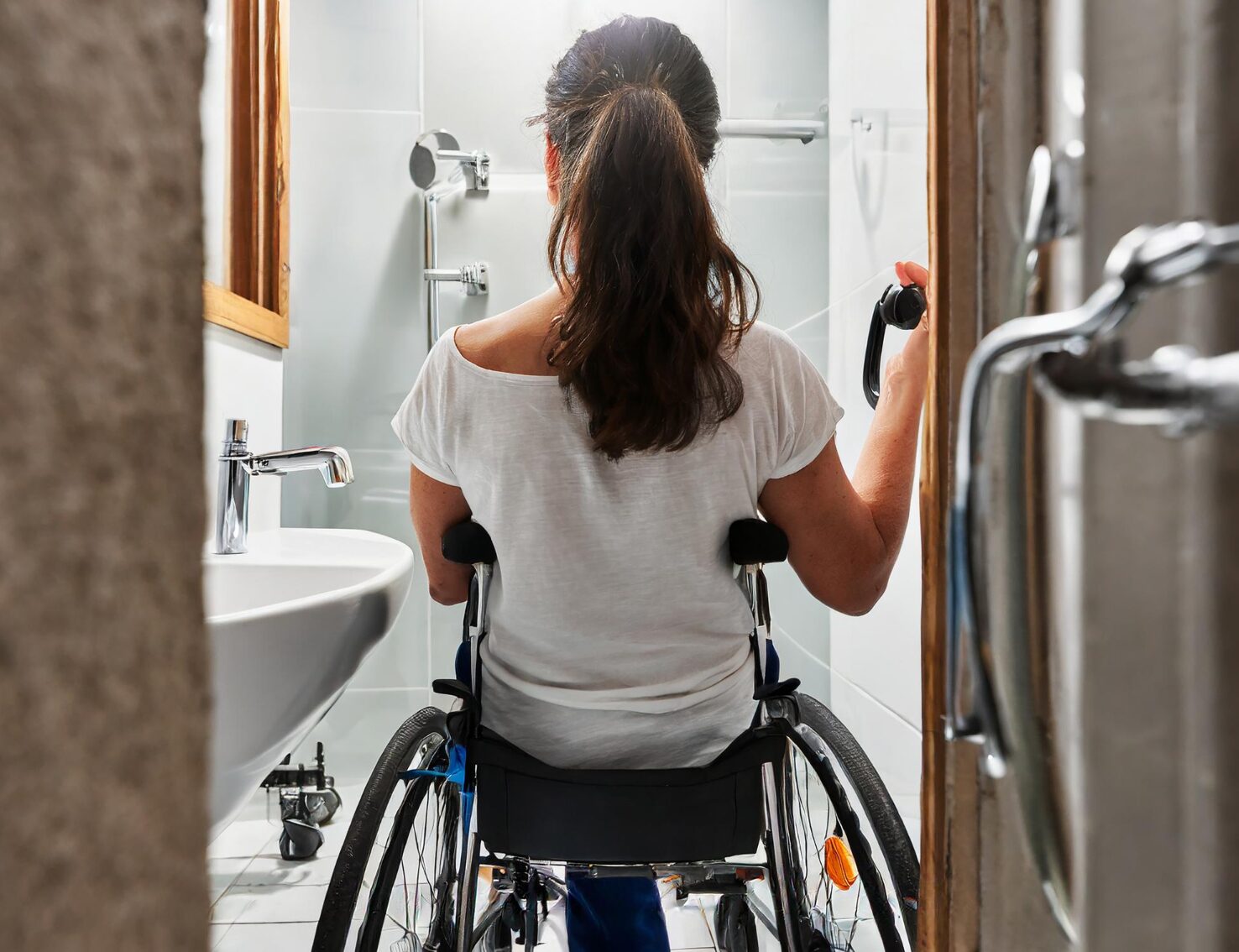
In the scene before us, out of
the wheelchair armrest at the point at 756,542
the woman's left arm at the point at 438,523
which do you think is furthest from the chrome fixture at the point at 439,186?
the wheelchair armrest at the point at 756,542

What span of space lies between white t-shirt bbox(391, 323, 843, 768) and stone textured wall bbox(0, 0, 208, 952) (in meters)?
0.65

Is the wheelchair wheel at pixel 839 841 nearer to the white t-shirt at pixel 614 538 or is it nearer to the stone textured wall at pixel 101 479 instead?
the white t-shirt at pixel 614 538

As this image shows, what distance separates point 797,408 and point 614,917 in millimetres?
572

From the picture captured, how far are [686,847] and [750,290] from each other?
1.19 meters

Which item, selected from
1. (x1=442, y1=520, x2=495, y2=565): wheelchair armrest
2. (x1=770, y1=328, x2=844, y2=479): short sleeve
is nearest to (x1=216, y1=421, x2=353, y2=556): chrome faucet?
(x1=442, y1=520, x2=495, y2=565): wheelchair armrest

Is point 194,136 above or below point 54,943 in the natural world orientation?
above

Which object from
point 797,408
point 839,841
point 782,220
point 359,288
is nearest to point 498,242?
point 359,288

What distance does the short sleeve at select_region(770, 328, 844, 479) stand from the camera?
2.71ft

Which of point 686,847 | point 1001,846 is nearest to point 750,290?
point 686,847

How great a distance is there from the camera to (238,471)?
113 centimetres

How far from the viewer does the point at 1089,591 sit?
0.74 ft

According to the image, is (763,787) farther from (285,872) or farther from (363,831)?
(285,872)

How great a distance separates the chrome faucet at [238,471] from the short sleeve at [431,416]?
0.24 meters

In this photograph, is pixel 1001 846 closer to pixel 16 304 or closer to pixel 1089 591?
pixel 1089 591
